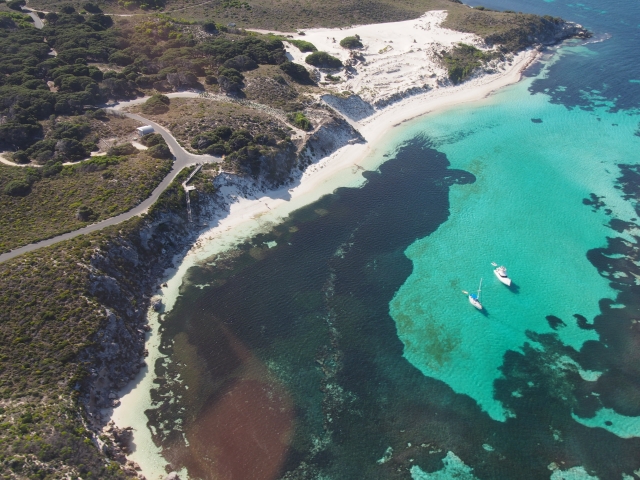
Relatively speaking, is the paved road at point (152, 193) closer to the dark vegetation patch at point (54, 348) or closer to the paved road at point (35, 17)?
the dark vegetation patch at point (54, 348)

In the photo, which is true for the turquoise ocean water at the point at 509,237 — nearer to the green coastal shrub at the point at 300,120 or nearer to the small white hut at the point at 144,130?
the green coastal shrub at the point at 300,120

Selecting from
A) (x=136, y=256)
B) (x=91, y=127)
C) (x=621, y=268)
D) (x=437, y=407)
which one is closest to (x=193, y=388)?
(x=136, y=256)

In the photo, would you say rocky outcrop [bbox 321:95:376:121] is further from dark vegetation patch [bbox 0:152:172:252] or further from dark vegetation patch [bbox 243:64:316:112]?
dark vegetation patch [bbox 0:152:172:252]

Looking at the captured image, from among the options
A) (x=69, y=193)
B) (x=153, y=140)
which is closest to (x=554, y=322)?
(x=153, y=140)

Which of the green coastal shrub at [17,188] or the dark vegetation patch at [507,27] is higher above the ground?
the dark vegetation patch at [507,27]

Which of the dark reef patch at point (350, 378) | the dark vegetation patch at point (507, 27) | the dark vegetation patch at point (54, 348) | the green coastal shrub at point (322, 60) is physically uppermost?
the dark vegetation patch at point (507, 27)

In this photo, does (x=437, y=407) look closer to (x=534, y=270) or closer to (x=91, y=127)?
(x=534, y=270)

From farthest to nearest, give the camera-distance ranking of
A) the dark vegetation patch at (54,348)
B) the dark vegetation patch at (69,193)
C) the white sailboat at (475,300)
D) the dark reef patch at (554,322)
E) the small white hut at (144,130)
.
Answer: the small white hut at (144,130)
the dark vegetation patch at (69,193)
the white sailboat at (475,300)
the dark reef patch at (554,322)
the dark vegetation patch at (54,348)

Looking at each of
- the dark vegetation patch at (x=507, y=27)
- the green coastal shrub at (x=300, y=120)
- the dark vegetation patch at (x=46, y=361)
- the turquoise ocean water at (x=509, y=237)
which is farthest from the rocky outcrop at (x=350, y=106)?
the dark vegetation patch at (x=46, y=361)

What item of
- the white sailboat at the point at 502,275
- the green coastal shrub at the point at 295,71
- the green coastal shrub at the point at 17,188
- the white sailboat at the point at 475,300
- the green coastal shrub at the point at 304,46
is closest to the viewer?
the white sailboat at the point at 475,300

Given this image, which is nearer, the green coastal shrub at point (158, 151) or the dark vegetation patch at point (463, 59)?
the green coastal shrub at point (158, 151)
